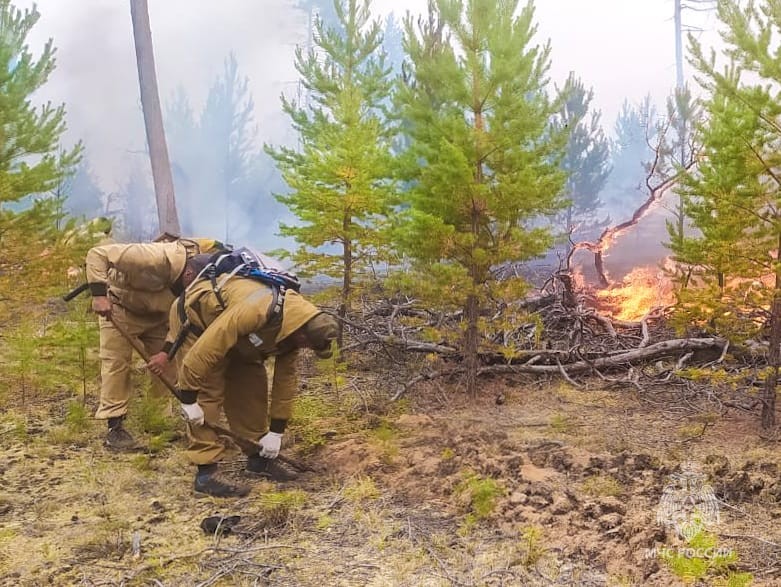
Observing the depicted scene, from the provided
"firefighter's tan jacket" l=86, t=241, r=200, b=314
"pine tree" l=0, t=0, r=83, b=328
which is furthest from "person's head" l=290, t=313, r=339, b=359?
"pine tree" l=0, t=0, r=83, b=328

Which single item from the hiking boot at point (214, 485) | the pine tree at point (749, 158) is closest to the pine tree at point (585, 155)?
the pine tree at point (749, 158)

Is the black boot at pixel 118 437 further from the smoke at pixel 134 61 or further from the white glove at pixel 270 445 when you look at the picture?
the smoke at pixel 134 61

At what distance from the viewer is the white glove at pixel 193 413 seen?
418 cm

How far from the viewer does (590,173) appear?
27.3 metres

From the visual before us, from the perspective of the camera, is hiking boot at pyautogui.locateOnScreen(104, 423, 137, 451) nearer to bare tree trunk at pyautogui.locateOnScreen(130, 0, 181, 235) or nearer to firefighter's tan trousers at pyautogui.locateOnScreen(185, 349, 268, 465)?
firefighter's tan trousers at pyautogui.locateOnScreen(185, 349, 268, 465)

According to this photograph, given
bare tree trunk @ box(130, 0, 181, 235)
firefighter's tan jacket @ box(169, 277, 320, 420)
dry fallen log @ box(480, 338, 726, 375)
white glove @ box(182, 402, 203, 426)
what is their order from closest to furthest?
firefighter's tan jacket @ box(169, 277, 320, 420), white glove @ box(182, 402, 203, 426), dry fallen log @ box(480, 338, 726, 375), bare tree trunk @ box(130, 0, 181, 235)

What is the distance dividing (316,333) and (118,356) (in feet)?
7.76

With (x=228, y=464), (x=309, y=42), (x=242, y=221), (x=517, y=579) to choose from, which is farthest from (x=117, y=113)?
(x=517, y=579)

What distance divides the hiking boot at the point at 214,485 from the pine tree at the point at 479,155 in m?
3.14

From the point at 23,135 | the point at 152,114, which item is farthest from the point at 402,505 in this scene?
the point at 152,114

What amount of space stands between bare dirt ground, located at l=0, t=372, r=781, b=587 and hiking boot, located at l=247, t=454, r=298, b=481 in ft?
0.33

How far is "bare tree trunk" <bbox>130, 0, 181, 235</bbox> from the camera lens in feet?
41.8

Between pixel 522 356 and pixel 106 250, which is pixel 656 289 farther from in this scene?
pixel 106 250

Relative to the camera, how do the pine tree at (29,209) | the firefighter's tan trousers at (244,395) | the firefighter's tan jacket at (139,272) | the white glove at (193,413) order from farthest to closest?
the pine tree at (29,209)
the firefighter's tan jacket at (139,272)
the firefighter's tan trousers at (244,395)
the white glove at (193,413)
